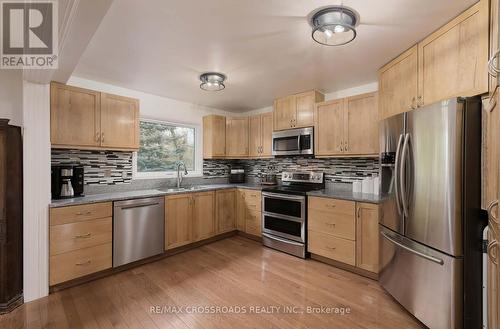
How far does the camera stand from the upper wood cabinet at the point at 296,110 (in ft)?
11.1

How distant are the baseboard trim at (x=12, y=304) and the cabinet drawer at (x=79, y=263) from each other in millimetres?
229

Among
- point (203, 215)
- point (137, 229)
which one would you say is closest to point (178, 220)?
point (203, 215)

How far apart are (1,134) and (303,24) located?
8.82 ft

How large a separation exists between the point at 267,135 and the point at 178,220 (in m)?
1.99

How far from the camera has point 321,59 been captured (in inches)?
94.0

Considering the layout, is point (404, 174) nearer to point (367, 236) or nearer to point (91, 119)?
point (367, 236)

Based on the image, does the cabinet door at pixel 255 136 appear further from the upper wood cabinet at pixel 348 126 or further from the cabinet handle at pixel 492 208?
the cabinet handle at pixel 492 208

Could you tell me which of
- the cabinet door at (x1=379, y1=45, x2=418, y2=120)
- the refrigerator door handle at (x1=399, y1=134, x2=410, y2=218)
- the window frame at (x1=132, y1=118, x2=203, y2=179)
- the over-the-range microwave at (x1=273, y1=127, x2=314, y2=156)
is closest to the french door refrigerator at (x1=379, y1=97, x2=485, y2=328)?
the refrigerator door handle at (x1=399, y1=134, x2=410, y2=218)

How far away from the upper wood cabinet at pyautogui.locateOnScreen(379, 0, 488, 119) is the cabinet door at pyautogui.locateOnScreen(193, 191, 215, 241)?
2682 millimetres

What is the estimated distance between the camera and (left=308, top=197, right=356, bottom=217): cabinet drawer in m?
2.71

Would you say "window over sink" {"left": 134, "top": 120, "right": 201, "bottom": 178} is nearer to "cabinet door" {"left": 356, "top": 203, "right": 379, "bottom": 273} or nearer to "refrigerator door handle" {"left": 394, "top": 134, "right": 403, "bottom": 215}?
"cabinet door" {"left": 356, "top": 203, "right": 379, "bottom": 273}

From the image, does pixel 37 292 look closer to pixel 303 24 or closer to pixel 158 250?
pixel 158 250

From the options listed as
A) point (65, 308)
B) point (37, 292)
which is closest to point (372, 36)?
point (65, 308)
